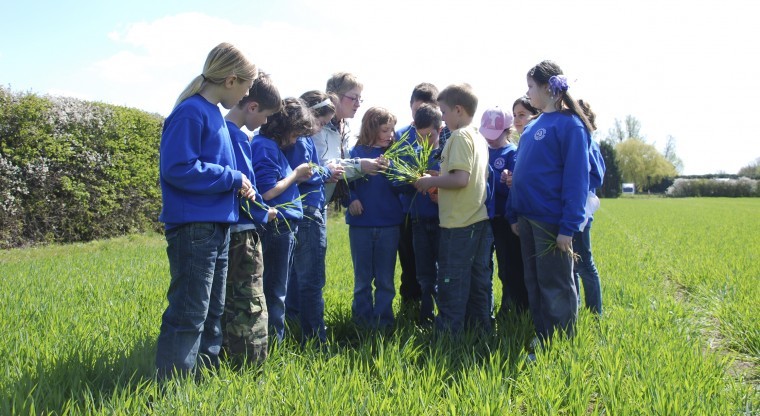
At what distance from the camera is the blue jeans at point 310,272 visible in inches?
143

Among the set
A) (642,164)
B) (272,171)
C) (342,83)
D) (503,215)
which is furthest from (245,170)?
(642,164)

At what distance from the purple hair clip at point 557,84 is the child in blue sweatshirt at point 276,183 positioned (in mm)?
1501

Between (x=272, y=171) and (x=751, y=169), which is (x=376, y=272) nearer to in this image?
(x=272, y=171)

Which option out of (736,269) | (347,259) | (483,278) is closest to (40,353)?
(483,278)

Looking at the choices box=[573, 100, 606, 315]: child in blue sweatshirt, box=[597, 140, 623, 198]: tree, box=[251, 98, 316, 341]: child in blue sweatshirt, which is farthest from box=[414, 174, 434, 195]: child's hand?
box=[597, 140, 623, 198]: tree

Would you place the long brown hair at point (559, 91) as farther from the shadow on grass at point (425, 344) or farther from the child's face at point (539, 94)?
the shadow on grass at point (425, 344)

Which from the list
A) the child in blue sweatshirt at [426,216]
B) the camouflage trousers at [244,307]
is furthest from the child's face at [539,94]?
the camouflage trousers at [244,307]

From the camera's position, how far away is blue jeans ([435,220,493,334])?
12.2 ft

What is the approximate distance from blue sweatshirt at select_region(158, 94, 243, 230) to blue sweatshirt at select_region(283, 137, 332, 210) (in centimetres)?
91

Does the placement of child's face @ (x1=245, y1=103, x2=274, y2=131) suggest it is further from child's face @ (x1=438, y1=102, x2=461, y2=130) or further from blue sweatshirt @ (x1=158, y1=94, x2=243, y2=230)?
child's face @ (x1=438, y1=102, x2=461, y2=130)

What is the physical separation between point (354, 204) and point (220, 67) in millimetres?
1573

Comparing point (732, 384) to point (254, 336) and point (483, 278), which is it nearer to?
point (483, 278)

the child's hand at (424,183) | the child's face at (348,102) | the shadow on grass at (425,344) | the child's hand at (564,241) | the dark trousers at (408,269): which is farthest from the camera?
the dark trousers at (408,269)

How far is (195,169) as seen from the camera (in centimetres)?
255
